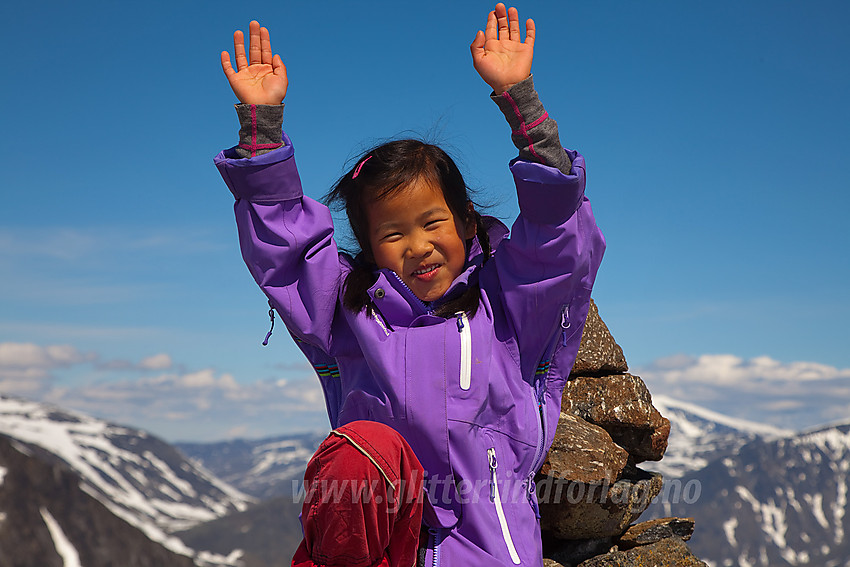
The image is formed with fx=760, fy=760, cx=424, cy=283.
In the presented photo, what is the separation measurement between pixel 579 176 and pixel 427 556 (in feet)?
6.61

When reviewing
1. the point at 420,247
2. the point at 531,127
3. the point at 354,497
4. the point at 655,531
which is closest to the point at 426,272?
the point at 420,247

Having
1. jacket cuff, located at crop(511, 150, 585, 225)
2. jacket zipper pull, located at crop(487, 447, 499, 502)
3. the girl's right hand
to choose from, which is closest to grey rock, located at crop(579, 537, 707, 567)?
jacket zipper pull, located at crop(487, 447, 499, 502)

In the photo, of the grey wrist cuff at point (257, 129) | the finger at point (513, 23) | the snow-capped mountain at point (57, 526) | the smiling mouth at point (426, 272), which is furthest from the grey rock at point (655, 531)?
the snow-capped mountain at point (57, 526)

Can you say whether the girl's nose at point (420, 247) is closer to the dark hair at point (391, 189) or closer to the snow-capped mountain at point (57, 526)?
the dark hair at point (391, 189)

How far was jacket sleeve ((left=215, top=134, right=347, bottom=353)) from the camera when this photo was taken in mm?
3988

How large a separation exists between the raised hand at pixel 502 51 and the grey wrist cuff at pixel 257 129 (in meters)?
1.10

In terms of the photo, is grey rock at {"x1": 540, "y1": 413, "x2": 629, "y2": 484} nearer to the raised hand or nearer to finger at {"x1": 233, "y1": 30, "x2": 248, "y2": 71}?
the raised hand

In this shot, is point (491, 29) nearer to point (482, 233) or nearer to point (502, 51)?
point (502, 51)

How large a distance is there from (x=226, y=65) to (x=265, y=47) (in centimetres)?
24

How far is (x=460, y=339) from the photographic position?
13.1ft

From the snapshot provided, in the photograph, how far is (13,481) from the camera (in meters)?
77.4

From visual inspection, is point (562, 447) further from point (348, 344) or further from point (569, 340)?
point (348, 344)

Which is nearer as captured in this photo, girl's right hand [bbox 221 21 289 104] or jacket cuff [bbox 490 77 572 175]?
jacket cuff [bbox 490 77 572 175]

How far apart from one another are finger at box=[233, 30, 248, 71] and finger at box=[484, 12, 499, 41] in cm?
132
